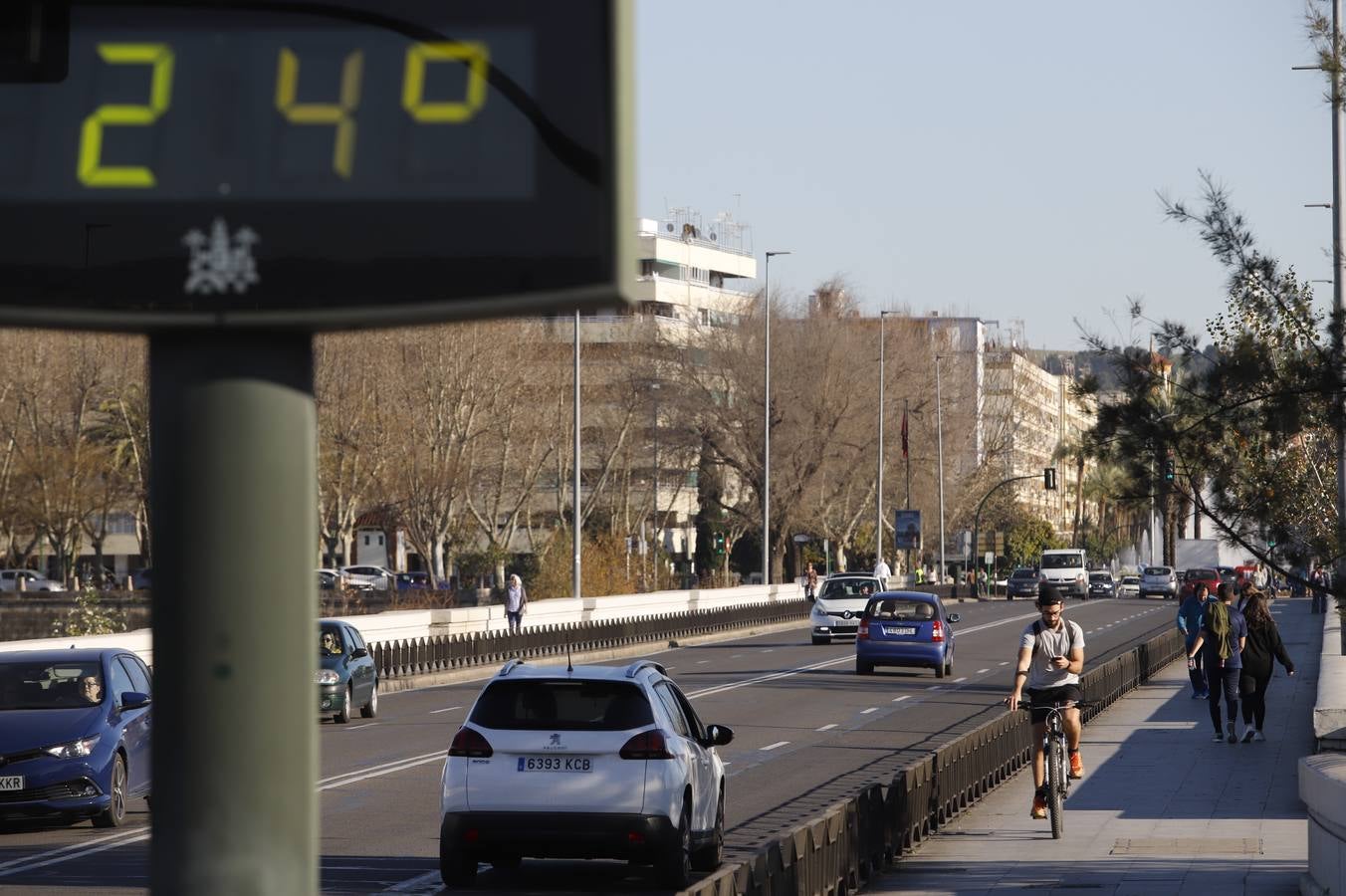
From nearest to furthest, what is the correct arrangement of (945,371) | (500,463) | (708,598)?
(708,598)
(500,463)
(945,371)

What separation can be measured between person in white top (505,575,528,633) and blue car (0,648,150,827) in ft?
90.8

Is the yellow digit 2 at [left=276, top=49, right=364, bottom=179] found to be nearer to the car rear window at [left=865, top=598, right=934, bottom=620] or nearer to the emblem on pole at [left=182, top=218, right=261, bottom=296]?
the emblem on pole at [left=182, top=218, right=261, bottom=296]

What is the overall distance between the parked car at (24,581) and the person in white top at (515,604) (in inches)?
1695

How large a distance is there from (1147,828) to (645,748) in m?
5.45

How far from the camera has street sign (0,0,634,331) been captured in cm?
376

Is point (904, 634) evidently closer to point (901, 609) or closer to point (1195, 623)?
point (901, 609)

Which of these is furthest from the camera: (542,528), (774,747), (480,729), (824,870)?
(542,528)

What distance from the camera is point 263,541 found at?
3.83 m

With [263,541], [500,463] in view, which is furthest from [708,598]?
[263,541]

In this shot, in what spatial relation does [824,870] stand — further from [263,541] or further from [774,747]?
[774,747]

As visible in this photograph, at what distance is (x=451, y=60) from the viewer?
3775 mm

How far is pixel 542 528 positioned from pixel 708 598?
46.6m

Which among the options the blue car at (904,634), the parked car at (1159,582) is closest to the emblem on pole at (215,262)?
the blue car at (904,634)

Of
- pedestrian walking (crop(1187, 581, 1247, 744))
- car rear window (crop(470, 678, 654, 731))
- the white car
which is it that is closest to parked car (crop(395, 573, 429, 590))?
pedestrian walking (crop(1187, 581, 1247, 744))
